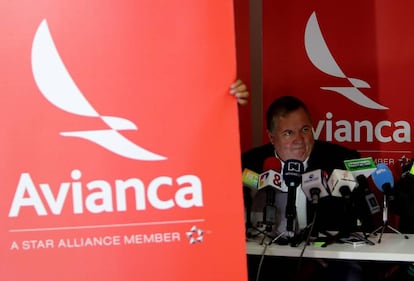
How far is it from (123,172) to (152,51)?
14.3 inches

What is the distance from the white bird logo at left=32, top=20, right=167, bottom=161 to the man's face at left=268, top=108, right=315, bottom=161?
4.23 ft

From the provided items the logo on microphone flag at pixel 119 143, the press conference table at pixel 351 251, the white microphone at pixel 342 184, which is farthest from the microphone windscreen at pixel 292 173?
the logo on microphone flag at pixel 119 143

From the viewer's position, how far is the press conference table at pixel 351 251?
2.08m

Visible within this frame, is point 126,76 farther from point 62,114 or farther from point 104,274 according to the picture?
point 104,274

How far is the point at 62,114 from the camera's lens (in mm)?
1526

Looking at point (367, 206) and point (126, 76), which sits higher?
point (126, 76)

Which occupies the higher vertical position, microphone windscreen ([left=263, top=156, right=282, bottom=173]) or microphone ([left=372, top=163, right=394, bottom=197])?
microphone windscreen ([left=263, top=156, right=282, bottom=173])

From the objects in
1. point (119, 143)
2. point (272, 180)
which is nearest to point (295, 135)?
point (272, 180)

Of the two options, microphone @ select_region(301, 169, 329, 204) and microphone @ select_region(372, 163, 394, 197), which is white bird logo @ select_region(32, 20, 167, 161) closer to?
microphone @ select_region(301, 169, 329, 204)

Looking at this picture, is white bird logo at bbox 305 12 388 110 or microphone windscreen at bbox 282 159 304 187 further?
white bird logo at bbox 305 12 388 110

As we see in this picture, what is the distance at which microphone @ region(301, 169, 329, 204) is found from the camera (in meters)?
2.19

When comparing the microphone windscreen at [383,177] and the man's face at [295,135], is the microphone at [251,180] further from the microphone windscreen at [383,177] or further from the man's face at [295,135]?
the microphone windscreen at [383,177]

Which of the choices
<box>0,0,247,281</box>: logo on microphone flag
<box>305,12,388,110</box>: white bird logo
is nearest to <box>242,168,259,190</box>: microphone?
<box>0,0,247,281</box>: logo on microphone flag

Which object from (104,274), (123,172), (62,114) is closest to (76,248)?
(104,274)
